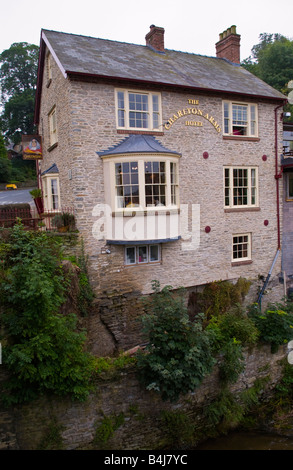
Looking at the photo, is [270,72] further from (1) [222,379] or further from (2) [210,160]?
(1) [222,379]

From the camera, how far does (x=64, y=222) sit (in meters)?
12.2

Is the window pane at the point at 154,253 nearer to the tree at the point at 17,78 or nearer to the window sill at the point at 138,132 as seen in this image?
the window sill at the point at 138,132

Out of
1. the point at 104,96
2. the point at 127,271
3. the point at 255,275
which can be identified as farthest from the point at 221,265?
the point at 104,96

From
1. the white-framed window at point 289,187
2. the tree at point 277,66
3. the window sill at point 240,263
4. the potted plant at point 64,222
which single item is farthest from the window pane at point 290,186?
the tree at point 277,66

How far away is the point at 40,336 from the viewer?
26.4ft

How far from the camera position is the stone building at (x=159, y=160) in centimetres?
1220

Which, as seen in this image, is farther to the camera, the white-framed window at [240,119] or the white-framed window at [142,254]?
the white-framed window at [240,119]

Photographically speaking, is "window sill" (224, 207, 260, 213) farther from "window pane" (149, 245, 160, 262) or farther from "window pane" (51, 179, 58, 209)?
"window pane" (51, 179, 58, 209)

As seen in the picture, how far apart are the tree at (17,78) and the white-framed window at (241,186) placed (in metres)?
37.9

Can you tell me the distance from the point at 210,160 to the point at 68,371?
1017 centimetres

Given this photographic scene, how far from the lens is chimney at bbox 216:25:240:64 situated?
17.8m

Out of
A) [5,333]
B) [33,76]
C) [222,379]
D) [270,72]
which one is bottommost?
[222,379]

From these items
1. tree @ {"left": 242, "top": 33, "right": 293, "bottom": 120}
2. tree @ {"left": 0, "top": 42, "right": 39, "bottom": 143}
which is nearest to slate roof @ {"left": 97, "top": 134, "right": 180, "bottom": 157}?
tree @ {"left": 242, "top": 33, "right": 293, "bottom": 120}

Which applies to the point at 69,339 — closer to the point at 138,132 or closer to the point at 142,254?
the point at 142,254
